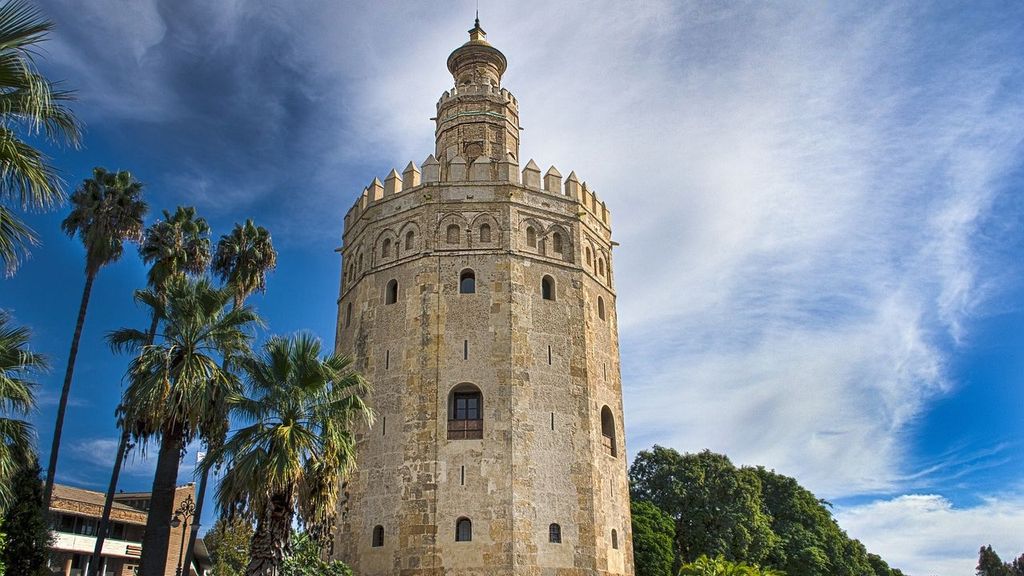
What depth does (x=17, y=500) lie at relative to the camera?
17219mm

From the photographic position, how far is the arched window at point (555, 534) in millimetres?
22703

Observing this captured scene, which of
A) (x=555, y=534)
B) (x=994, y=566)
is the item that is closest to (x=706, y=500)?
(x=555, y=534)

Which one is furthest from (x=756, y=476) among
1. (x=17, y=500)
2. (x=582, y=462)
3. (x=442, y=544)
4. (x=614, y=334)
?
(x=17, y=500)

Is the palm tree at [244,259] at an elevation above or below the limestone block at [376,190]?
below

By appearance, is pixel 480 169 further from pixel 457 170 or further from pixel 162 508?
pixel 162 508

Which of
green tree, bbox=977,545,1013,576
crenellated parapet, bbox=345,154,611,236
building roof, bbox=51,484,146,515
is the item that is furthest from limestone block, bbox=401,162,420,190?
green tree, bbox=977,545,1013,576

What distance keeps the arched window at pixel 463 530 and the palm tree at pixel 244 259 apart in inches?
433

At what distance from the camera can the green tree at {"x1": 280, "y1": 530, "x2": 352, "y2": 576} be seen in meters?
18.7

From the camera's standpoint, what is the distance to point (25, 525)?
1745 cm

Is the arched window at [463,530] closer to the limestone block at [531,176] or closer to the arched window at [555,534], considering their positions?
the arched window at [555,534]

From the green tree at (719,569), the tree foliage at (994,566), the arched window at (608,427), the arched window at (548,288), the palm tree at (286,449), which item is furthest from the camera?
the tree foliage at (994,566)

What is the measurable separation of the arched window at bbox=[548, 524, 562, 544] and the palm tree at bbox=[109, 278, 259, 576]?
32.3 ft

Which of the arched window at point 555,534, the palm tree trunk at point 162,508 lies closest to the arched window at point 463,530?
the arched window at point 555,534

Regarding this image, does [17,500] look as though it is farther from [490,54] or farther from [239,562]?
[490,54]
